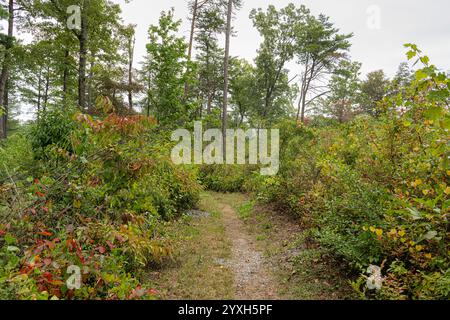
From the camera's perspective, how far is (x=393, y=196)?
3.57 metres

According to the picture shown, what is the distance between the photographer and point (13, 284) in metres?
2.30

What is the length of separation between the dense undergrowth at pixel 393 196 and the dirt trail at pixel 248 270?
1.09 meters

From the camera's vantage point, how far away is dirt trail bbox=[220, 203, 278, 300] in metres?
3.89

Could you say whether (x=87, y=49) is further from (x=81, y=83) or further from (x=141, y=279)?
(x=141, y=279)

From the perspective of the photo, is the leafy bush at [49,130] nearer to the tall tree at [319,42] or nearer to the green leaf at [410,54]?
the green leaf at [410,54]

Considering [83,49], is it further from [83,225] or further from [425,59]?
[425,59]

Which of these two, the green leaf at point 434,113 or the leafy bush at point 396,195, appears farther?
the leafy bush at point 396,195

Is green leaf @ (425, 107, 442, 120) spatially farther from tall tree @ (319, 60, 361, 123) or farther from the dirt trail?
tall tree @ (319, 60, 361, 123)

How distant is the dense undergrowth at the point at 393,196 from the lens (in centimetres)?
259

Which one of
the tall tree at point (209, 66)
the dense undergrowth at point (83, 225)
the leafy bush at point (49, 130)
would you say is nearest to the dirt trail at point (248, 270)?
the dense undergrowth at point (83, 225)

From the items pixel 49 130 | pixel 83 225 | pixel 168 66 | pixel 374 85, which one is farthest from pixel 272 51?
pixel 83 225

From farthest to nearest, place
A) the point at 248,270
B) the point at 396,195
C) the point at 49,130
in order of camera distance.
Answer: the point at 49,130, the point at 248,270, the point at 396,195

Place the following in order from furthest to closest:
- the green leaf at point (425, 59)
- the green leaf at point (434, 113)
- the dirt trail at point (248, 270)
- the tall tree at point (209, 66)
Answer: the tall tree at point (209, 66) < the dirt trail at point (248, 270) < the green leaf at point (425, 59) < the green leaf at point (434, 113)

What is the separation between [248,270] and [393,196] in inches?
99.6
